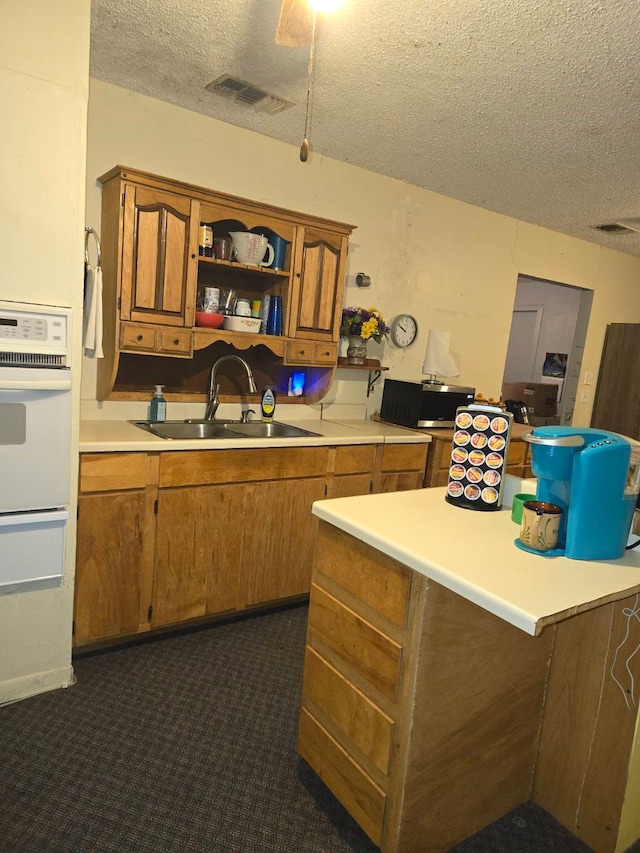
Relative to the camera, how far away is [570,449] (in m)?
1.34

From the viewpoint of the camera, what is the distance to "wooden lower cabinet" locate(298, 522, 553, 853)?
138 cm

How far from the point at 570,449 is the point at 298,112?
221cm

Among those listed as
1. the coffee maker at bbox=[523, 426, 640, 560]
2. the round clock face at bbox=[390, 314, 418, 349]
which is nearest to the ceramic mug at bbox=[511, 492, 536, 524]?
the coffee maker at bbox=[523, 426, 640, 560]

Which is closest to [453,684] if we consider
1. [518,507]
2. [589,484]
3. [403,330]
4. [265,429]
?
[518,507]

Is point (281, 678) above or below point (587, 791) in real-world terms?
below

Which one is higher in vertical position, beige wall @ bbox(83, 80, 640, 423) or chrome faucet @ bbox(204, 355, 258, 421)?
beige wall @ bbox(83, 80, 640, 423)

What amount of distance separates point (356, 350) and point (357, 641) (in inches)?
84.9

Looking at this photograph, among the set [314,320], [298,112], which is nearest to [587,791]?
[314,320]

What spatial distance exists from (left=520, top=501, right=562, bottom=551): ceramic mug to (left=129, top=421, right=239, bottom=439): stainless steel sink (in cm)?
190

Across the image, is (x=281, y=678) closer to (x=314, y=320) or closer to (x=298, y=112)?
(x=314, y=320)

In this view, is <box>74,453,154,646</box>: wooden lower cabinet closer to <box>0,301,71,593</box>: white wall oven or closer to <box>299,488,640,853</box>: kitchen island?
<box>0,301,71,593</box>: white wall oven

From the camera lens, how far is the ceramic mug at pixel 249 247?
110 inches

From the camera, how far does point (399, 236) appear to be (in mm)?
3717

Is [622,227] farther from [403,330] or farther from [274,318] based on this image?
[274,318]
